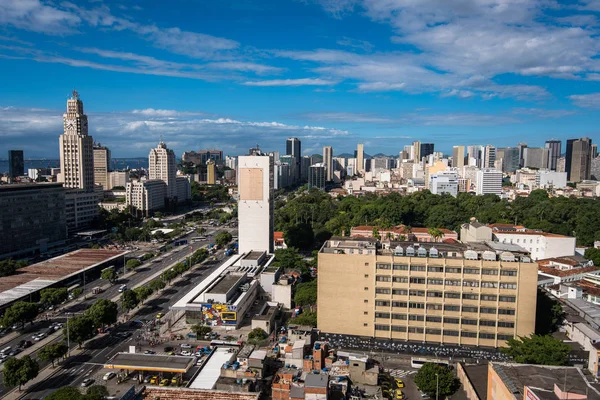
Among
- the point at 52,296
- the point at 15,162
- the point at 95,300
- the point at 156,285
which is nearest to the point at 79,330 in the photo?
the point at 52,296

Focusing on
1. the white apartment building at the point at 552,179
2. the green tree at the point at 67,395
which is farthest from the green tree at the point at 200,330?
the white apartment building at the point at 552,179

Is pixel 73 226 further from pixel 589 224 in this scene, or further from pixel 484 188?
pixel 484 188

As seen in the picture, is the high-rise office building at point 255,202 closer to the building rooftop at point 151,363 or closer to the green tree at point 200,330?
the green tree at point 200,330

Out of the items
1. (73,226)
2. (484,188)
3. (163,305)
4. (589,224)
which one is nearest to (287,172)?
(484,188)

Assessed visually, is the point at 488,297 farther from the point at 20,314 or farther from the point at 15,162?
the point at 15,162

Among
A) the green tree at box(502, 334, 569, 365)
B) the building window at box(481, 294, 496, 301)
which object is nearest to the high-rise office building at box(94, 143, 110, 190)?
the building window at box(481, 294, 496, 301)

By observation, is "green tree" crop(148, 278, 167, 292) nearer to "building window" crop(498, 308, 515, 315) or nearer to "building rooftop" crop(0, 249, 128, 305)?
"building rooftop" crop(0, 249, 128, 305)
